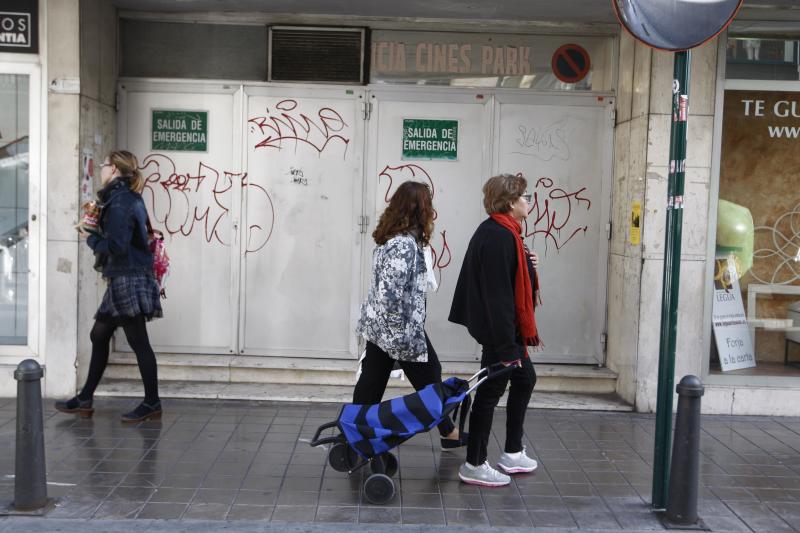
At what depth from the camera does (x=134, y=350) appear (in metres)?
6.47

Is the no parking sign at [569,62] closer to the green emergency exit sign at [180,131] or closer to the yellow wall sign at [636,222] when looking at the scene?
the yellow wall sign at [636,222]

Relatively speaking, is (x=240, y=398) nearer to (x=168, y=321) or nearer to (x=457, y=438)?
(x=168, y=321)

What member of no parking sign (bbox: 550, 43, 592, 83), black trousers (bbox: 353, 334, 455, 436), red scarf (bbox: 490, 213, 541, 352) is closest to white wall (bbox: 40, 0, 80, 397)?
black trousers (bbox: 353, 334, 455, 436)

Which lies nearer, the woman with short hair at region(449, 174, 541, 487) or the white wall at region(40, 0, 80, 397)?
the woman with short hair at region(449, 174, 541, 487)

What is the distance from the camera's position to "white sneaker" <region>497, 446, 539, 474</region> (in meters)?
5.54

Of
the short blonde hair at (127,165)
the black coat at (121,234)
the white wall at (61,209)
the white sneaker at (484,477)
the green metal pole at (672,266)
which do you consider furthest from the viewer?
the white wall at (61,209)

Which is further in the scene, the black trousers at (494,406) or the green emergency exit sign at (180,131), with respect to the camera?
the green emergency exit sign at (180,131)

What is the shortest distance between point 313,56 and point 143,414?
3.44 meters

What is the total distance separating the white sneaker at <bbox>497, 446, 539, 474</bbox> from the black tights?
2649mm

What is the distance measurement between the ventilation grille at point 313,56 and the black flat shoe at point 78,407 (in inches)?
126

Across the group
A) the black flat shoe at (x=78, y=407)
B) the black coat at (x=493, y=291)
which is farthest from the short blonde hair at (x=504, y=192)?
the black flat shoe at (x=78, y=407)

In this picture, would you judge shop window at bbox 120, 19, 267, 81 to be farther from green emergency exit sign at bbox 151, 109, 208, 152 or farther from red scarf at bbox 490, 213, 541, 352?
red scarf at bbox 490, 213, 541, 352

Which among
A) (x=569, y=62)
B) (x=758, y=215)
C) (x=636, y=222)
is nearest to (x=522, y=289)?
(x=636, y=222)

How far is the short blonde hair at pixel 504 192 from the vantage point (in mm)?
5176
